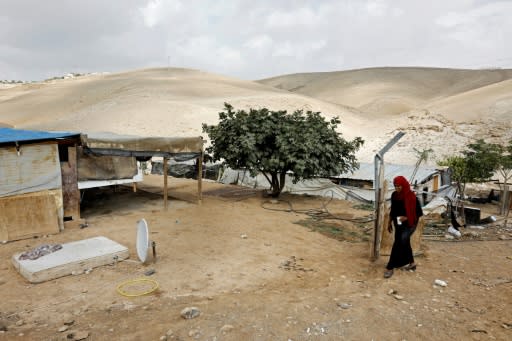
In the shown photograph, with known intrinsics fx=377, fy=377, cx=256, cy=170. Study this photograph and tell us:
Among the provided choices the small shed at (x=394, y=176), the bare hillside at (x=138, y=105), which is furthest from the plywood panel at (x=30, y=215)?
the bare hillside at (x=138, y=105)

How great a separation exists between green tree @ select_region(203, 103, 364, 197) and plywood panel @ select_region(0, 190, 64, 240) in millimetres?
5587

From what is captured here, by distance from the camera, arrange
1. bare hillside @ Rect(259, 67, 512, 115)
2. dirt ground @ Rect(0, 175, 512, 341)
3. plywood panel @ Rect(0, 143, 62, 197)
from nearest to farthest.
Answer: dirt ground @ Rect(0, 175, 512, 341) < plywood panel @ Rect(0, 143, 62, 197) < bare hillside @ Rect(259, 67, 512, 115)

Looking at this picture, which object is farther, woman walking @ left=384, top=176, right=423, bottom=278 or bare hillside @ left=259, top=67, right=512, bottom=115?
bare hillside @ left=259, top=67, right=512, bottom=115

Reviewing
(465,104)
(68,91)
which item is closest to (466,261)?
(465,104)

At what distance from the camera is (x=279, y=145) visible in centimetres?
1227

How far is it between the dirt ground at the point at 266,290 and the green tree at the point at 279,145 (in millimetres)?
3025

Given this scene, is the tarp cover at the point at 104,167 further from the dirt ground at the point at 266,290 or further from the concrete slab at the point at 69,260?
the concrete slab at the point at 69,260

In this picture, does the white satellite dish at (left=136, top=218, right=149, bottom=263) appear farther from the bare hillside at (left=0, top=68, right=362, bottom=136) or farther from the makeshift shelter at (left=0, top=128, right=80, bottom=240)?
the bare hillside at (left=0, top=68, right=362, bottom=136)

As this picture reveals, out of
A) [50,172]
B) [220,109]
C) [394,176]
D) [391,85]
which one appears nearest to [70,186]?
[50,172]

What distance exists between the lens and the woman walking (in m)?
6.20

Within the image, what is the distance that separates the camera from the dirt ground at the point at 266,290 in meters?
4.36

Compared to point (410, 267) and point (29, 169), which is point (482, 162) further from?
point (29, 169)

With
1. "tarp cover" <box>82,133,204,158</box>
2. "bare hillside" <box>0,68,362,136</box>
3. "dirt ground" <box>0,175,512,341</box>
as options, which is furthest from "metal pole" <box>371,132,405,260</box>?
"bare hillside" <box>0,68,362,136</box>

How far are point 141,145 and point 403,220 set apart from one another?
7.25m
